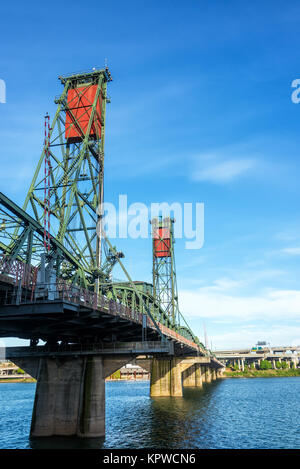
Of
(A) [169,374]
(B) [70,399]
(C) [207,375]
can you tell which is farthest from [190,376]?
(B) [70,399]

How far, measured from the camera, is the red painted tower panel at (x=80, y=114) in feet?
184

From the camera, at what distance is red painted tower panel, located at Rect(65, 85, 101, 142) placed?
56.0 meters

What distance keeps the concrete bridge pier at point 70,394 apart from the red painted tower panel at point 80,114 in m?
32.9

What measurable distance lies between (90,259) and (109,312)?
1657 cm

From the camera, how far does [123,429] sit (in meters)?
42.0

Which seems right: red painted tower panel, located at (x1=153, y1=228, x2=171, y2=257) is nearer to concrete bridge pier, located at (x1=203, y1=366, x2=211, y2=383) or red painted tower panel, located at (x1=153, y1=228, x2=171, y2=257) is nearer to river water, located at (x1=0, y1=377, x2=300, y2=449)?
concrete bridge pier, located at (x1=203, y1=366, x2=211, y2=383)

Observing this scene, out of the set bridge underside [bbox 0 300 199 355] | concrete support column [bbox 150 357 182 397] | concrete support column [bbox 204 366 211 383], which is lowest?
concrete support column [bbox 204 366 211 383]

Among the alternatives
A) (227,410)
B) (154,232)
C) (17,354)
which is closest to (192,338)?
(154,232)

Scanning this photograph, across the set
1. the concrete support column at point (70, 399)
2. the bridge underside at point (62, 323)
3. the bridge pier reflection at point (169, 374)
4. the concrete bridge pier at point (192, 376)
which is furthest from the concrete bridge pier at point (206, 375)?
the concrete support column at point (70, 399)

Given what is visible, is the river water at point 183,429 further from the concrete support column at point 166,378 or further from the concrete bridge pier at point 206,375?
the concrete bridge pier at point 206,375

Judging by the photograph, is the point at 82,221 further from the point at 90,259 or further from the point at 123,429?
the point at 123,429

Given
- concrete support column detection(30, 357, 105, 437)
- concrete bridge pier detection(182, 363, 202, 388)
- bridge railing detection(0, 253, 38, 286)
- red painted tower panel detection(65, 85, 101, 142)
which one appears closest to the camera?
bridge railing detection(0, 253, 38, 286)

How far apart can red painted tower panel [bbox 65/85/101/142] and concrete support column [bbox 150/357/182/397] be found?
180 feet

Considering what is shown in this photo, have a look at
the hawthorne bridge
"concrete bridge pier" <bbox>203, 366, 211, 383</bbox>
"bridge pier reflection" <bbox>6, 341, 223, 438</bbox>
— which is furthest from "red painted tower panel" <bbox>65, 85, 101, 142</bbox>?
"concrete bridge pier" <bbox>203, 366, 211, 383</bbox>
